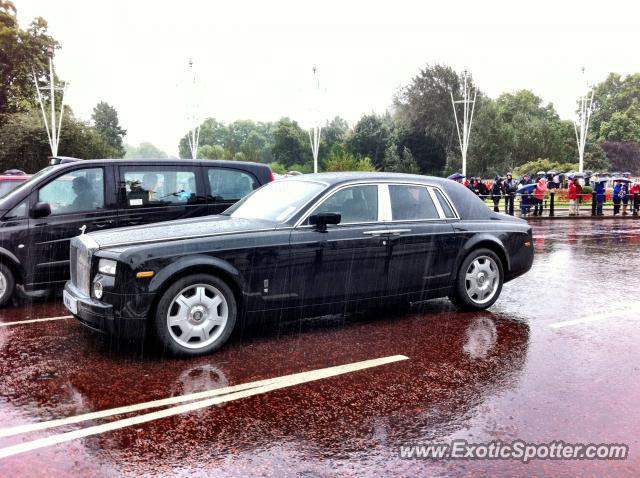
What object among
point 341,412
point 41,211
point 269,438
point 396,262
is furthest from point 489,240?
point 41,211

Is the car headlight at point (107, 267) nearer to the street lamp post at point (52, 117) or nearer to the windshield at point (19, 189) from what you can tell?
the windshield at point (19, 189)

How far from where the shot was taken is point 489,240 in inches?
287

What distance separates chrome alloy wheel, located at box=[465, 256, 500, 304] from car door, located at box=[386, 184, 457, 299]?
1.23 ft

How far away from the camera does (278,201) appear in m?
6.59

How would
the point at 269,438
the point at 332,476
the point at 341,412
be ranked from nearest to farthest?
the point at 332,476 < the point at 269,438 < the point at 341,412

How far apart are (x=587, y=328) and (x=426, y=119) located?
6810 centimetres

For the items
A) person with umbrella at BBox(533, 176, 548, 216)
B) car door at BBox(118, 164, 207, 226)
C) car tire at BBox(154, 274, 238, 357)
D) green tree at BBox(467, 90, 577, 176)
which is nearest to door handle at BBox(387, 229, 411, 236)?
car tire at BBox(154, 274, 238, 357)

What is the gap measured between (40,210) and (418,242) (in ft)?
15.0

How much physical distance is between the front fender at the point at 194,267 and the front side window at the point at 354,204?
1150 mm

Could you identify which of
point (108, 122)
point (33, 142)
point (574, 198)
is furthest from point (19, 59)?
point (108, 122)

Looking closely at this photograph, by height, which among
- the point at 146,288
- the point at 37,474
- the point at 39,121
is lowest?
the point at 37,474

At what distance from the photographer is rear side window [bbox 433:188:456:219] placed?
23.6 ft

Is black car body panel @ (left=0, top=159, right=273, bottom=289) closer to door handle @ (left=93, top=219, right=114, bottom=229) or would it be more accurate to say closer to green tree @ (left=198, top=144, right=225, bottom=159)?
door handle @ (left=93, top=219, right=114, bottom=229)

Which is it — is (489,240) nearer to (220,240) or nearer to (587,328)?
(587,328)
